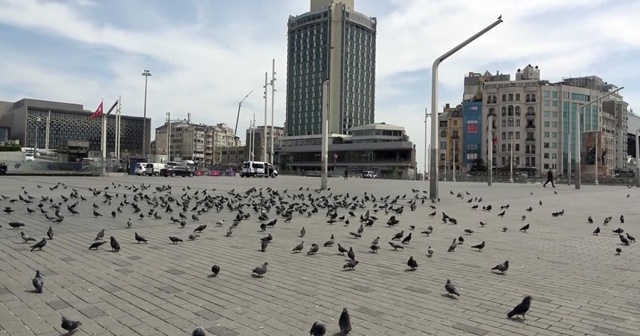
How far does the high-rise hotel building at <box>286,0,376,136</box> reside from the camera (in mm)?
106438

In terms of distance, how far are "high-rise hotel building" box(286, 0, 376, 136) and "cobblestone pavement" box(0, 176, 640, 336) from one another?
77.9 m

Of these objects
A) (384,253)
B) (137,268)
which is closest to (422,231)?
(384,253)

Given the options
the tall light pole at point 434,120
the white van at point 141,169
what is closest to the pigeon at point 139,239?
the tall light pole at point 434,120

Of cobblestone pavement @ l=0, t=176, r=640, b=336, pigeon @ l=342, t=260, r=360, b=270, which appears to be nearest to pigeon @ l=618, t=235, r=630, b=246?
cobblestone pavement @ l=0, t=176, r=640, b=336

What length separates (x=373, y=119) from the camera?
533ft

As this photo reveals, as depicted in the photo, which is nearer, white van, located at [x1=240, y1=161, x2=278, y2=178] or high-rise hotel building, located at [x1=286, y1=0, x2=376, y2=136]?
white van, located at [x1=240, y1=161, x2=278, y2=178]

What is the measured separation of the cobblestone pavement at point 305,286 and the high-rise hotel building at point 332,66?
77.9m

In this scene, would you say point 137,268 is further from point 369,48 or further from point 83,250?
point 369,48

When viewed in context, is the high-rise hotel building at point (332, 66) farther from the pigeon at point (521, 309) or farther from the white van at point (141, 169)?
the pigeon at point (521, 309)

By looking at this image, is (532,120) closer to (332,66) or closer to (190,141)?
(332,66)

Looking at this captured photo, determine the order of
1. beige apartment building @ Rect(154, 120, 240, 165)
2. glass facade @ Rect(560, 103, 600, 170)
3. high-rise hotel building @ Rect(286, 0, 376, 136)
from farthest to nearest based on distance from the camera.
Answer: beige apartment building @ Rect(154, 120, 240, 165) → glass facade @ Rect(560, 103, 600, 170) → high-rise hotel building @ Rect(286, 0, 376, 136)

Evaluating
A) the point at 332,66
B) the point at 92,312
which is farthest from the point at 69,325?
the point at 332,66

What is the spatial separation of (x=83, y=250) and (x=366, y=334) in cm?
570

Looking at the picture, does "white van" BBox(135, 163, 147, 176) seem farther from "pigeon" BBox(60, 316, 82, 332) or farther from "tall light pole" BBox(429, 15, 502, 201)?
"pigeon" BBox(60, 316, 82, 332)
